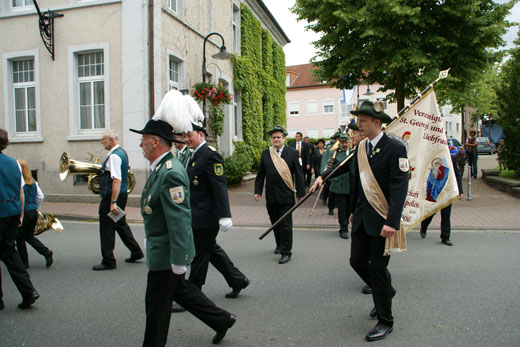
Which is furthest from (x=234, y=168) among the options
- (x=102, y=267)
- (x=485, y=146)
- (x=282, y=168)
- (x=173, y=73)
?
(x=485, y=146)

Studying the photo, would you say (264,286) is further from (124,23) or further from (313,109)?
(313,109)

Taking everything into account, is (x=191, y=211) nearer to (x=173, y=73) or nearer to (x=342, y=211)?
(x=342, y=211)

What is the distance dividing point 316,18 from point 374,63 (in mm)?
2520

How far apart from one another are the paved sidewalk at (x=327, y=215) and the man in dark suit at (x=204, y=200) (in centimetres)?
516

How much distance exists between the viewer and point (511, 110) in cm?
1391

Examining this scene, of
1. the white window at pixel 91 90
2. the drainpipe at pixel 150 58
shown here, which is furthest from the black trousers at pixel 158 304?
the white window at pixel 91 90

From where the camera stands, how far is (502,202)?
38.1 ft

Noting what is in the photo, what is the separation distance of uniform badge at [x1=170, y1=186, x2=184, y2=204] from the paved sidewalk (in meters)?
6.48

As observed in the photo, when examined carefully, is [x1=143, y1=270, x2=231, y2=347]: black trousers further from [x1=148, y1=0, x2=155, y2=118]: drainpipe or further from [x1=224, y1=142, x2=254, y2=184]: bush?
[x1=224, y1=142, x2=254, y2=184]: bush

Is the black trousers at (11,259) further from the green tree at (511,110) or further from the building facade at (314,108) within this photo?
the building facade at (314,108)

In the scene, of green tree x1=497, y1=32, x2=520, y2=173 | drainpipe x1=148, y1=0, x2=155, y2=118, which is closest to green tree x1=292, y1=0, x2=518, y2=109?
green tree x1=497, y1=32, x2=520, y2=173

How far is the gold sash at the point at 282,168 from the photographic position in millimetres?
6316

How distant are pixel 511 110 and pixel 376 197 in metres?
12.7

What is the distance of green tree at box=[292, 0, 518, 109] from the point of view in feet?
39.0
